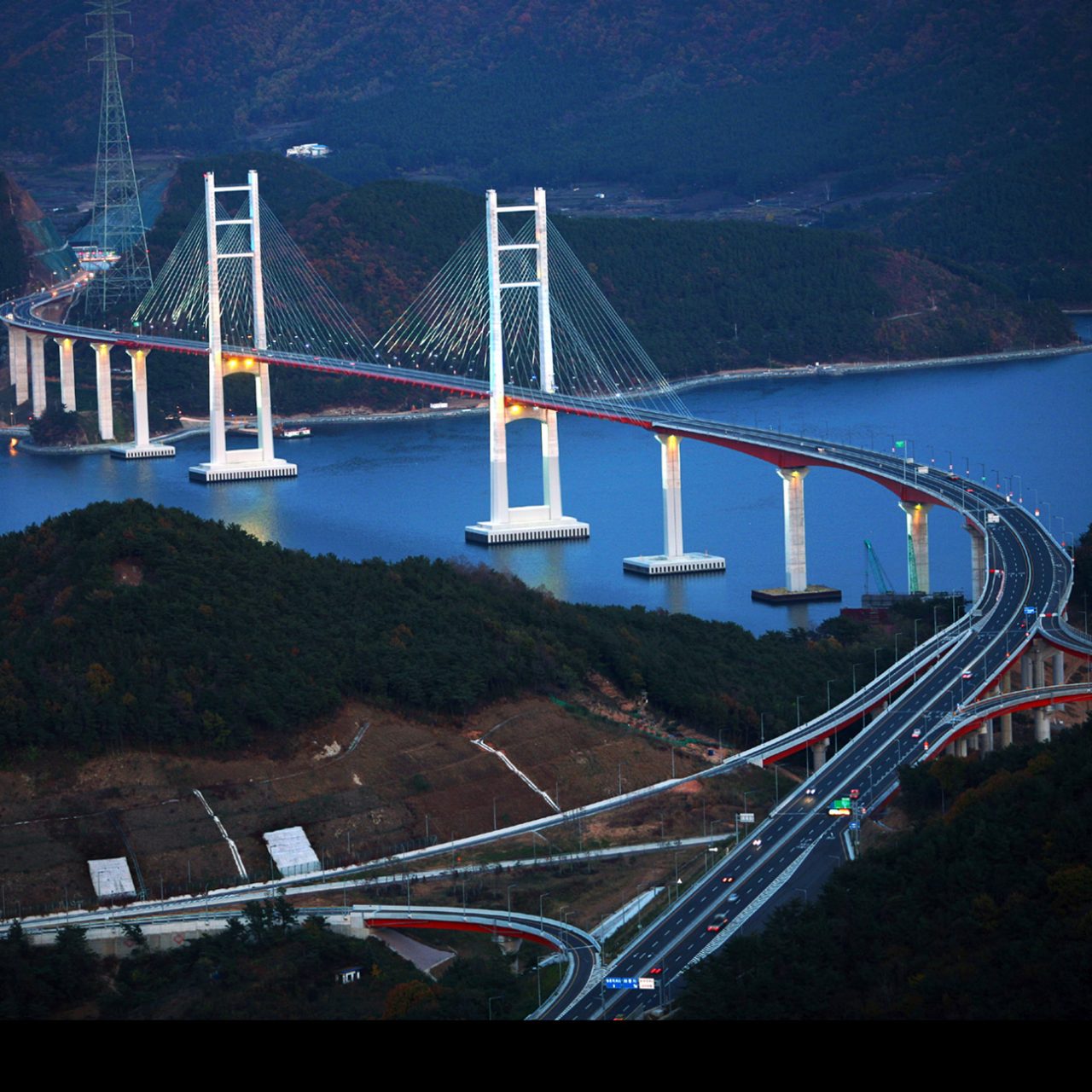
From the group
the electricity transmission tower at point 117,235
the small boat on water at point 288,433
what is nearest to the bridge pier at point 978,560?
the small boat on water at point 288,433

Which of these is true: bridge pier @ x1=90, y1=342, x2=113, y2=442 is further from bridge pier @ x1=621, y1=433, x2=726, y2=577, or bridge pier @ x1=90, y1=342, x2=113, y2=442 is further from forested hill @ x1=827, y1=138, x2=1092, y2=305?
forested hill @ x1=827, y1=138, x2=1092, y2=305

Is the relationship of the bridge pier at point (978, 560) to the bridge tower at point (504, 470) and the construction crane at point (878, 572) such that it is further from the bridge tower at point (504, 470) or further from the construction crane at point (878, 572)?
the bridge tower at point (504, 470)

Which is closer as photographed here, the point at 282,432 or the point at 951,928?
the point at 951,928

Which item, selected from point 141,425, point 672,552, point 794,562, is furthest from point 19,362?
point 794,562

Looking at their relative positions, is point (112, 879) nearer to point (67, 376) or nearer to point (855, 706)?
point (855, 706)

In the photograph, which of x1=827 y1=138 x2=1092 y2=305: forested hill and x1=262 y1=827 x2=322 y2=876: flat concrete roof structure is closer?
x1=262 y1=827 x2=322 y2=876: flat concrete roof structure

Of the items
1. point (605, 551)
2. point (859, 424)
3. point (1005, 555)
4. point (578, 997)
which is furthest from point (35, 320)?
point (578, 997)

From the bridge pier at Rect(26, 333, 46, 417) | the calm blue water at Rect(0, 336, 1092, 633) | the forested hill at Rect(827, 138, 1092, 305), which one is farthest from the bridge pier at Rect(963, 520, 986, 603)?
the forested hill at Rect(827, 138, 1092, 305)
